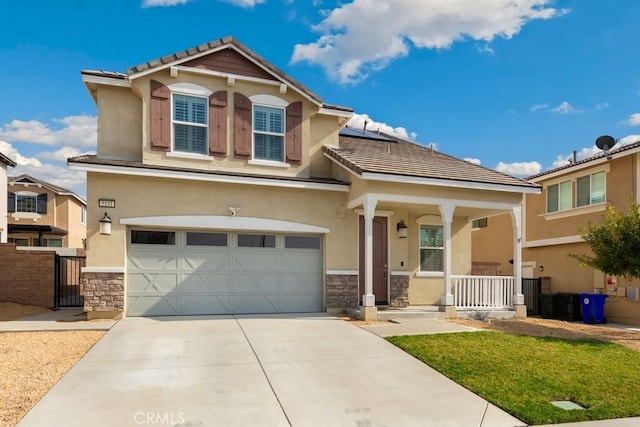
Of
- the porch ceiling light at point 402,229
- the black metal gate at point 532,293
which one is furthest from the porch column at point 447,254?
the black metal gate at point 532,293

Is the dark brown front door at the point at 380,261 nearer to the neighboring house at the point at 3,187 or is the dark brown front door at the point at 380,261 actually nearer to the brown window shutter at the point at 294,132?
the brown window shutter at the point at 294,132

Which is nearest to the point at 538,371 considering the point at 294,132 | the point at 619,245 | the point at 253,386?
the point at 253,386

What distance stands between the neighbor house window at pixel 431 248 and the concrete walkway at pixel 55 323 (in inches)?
340

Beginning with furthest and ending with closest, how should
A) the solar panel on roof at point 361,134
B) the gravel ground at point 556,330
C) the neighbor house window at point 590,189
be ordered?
the neighbor house window at point 590,189, the solar panel on roof at point 361,134, the gravel ground at point 556,330

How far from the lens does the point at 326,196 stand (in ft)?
40.0

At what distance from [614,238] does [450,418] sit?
7773mm

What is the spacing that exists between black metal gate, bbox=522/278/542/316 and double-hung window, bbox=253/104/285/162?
31.7ft

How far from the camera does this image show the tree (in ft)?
33.5

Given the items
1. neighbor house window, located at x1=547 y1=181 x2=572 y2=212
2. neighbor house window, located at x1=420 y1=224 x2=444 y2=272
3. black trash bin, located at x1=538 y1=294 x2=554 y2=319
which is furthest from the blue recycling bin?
neighbor house window, located at x1=420 y1=224 x2=444 y2=272

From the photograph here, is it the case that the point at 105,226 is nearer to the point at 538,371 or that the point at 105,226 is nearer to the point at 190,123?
the point at 190,123

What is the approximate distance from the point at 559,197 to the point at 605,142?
273 centimetres

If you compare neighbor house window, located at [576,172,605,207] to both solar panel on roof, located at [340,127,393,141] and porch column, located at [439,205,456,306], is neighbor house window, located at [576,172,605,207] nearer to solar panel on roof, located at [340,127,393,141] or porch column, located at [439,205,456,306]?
porch column, located at [439,205,456,306]

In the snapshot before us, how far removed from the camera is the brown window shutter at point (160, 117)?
11.0 metres

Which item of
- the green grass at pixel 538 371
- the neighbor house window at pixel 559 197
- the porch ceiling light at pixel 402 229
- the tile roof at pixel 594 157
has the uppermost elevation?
the tile roof at pixel 594 157
